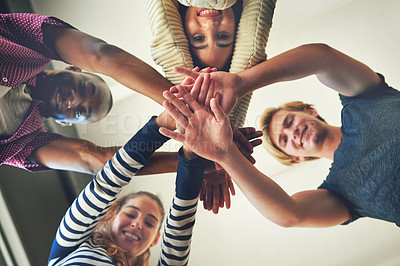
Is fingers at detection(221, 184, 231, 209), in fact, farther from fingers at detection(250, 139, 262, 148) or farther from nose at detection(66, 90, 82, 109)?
nose at detection(66, 90, 82, 109)

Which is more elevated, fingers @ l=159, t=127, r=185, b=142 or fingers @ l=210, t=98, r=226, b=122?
fingers @ l=210, t=98, r=226, b=122

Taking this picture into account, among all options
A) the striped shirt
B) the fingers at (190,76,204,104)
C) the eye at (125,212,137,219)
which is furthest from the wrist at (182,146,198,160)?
the eye at (125,212,137,219)

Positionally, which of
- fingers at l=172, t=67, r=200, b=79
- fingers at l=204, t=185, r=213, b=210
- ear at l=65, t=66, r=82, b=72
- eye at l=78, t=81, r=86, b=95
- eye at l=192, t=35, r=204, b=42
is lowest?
fingers at l=204, t=185, r=213, b=210

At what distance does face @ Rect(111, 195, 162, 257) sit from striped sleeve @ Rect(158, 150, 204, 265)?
0.05 m

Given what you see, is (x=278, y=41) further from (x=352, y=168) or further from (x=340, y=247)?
(x=340, y=247)

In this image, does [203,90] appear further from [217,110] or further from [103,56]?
[103,56]

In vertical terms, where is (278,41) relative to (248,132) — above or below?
above

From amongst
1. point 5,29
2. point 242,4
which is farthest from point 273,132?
point 5,29

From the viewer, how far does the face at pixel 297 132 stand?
746 mm

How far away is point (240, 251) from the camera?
76cm

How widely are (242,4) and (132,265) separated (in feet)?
2.18

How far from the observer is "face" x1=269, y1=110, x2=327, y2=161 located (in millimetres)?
746

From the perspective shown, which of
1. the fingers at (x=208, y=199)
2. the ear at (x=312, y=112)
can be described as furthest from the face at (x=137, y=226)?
the ear at (x=312, y=112)

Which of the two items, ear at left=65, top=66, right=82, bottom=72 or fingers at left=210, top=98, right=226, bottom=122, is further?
ear at left=65, top=66, right=82, bottom=72
